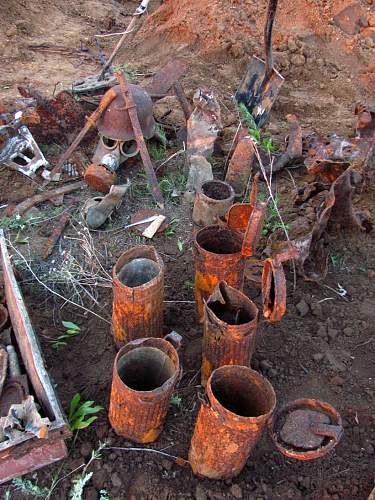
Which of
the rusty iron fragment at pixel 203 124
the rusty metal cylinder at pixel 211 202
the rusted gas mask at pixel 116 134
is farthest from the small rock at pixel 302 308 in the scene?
the rusted gas mask at pixel 116 134

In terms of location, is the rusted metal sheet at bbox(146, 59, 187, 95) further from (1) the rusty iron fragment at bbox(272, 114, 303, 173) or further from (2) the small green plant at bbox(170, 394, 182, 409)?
(2) the small green plant at bbox(170, 394, 182, 409)

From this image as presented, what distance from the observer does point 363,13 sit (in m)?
7.09

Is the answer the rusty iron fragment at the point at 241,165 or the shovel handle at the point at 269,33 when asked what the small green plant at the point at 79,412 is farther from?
the shovel handle at the point at 269,33

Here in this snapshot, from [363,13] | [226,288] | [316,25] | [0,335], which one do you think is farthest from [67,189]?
[363,13]

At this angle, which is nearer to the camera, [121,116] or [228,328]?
[228,328]

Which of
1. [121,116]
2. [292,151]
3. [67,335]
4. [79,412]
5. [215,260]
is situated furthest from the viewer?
[292,151]

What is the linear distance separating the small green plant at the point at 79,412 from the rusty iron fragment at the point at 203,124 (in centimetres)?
264

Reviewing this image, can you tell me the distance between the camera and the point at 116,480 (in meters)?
2.52

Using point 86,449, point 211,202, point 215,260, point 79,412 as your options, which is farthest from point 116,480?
point 211,202

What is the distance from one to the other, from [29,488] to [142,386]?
774 millimetres

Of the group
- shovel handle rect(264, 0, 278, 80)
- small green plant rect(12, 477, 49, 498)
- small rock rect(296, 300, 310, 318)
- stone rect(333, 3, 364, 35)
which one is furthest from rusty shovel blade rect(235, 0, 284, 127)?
small green plant rect(12, 477, 49, 498)

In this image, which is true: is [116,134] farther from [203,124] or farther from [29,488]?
[29,488]

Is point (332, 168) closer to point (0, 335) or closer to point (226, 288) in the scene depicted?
point (226, 288)

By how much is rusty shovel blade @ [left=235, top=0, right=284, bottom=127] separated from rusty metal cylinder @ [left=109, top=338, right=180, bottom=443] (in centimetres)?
347
